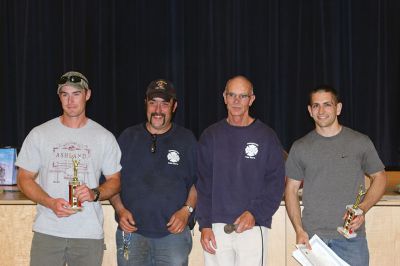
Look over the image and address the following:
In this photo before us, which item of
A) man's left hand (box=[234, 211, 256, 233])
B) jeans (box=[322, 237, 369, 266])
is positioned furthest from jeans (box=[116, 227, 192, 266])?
jeans (box=[322, 237, 369, 266])

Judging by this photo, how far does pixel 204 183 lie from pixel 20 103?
339 centimetres

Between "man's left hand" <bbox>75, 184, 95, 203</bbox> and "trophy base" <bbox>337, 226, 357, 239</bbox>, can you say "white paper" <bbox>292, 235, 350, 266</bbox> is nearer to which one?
"trophy base" <bbox>337, 226, 357, 239</bbox>

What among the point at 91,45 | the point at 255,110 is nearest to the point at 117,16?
the point at 91,45

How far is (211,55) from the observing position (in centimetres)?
599

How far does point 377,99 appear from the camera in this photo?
5953 millimetres

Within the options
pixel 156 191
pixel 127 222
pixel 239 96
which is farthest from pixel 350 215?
pixel 127 222

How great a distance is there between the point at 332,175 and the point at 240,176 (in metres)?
0.54

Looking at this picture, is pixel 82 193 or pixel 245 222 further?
pixel 245 222

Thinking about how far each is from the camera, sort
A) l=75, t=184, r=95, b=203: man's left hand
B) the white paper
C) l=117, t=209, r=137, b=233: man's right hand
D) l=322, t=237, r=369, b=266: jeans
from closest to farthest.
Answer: l=75, t=184, r=95, b=203: man's left hand, the white paper, l=322, t=237, r=369, b=266: jeans, l=117, t=209, r=137, b=233: man's right hand

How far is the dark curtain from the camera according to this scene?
5.93 metres

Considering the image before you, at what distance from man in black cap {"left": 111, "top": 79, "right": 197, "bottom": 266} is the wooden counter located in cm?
54

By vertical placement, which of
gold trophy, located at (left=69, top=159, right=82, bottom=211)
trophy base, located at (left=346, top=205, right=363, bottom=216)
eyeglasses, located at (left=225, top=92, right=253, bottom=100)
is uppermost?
eyeglasses, located at (left=225, top=92, right=253, bottom=100)

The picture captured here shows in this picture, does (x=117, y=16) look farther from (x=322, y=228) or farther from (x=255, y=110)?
(x=322, y=228)

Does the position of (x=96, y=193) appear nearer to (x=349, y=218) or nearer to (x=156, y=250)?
(x=156, y=250)
